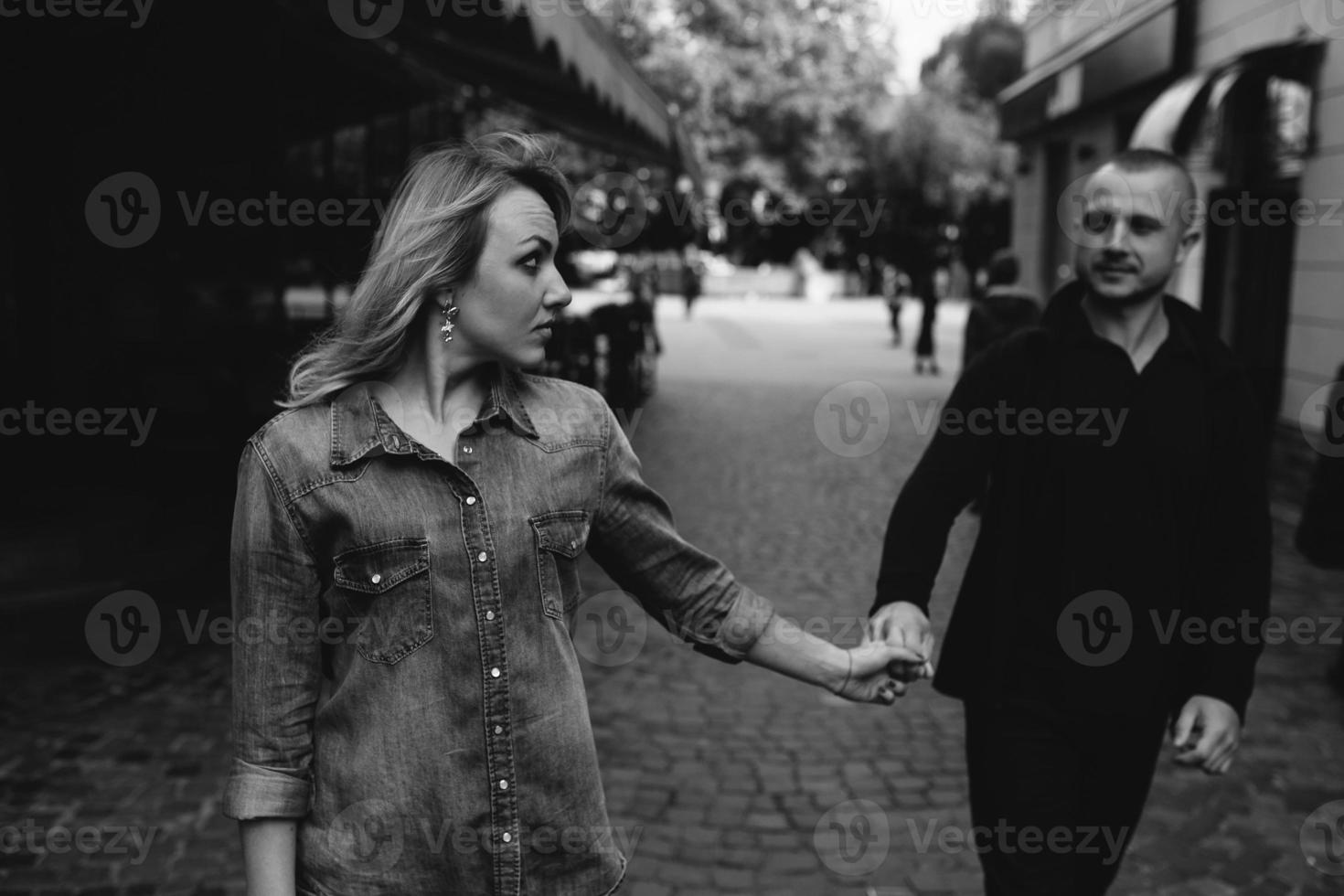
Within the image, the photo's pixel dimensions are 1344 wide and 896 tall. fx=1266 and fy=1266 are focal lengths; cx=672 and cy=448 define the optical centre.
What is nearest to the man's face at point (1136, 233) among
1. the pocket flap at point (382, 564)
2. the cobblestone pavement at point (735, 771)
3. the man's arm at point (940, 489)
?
the man's arm at point (940, 489)

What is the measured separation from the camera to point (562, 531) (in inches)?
74.5

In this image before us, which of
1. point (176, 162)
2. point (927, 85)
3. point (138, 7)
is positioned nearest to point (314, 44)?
point (176, 162)

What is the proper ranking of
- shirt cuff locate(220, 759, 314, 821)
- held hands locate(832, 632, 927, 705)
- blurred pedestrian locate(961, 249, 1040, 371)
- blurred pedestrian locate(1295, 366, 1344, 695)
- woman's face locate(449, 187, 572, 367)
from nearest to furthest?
shirt cuff locate(220, 759, 314, 821) < woman's face locate(449, 187, 572, 367) < held hands locate(832, 632, 927, 705) < blurred pedestrian locate(1295, 366, 1344, 695) < blurred pedestrian locate(961, 249, 1040, 371)

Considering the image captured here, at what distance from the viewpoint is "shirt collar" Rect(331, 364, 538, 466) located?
1.79m

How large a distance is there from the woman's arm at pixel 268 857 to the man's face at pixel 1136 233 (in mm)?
1875

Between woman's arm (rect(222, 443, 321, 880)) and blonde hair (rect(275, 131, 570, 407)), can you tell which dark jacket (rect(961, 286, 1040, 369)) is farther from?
woman's arm (rect(222, 443, 321, 880))

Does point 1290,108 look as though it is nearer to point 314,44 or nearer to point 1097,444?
point 314,44

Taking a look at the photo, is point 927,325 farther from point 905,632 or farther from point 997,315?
point 905,632

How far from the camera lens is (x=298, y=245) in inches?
457

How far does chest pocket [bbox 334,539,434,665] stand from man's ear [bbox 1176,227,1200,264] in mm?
1760

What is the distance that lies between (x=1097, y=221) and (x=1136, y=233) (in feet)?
0.29

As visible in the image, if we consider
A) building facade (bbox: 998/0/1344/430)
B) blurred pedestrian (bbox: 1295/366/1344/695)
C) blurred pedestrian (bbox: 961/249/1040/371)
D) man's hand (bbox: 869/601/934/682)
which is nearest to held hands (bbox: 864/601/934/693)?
man's hand (bbox: 869/601/934/682)

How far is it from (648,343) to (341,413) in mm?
14852

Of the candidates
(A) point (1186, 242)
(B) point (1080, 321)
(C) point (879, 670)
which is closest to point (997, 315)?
(A) point (1186, 242)
